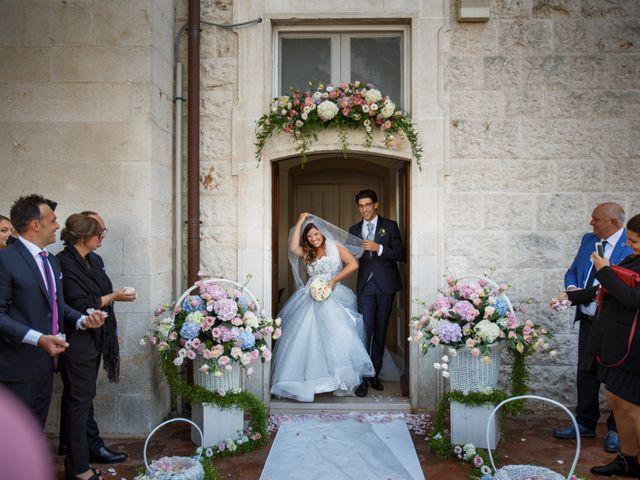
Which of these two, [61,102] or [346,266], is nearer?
[61,102]

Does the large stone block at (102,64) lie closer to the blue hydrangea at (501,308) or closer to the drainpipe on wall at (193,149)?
the drainpipe on wall at (193,149)

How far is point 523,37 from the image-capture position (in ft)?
17.8

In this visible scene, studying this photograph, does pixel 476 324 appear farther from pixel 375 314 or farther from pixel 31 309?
pixel 31 309

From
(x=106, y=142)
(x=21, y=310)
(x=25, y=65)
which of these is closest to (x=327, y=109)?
(x=106, y=142)

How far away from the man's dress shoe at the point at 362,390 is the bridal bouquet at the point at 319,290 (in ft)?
3.13

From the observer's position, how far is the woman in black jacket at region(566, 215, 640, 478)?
3.58m

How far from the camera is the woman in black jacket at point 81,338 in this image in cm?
380

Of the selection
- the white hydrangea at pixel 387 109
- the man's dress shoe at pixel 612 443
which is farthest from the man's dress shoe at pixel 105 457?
the man's dress shoe at pixel 612 443

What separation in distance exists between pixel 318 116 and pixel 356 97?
0.39 metres

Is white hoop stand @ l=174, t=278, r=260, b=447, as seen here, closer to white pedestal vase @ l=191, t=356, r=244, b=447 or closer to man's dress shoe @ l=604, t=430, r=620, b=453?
white pedestal vase @ l=191, t=356, r=244, b=447

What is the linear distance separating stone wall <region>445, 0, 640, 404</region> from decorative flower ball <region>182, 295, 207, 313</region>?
7.78 ft

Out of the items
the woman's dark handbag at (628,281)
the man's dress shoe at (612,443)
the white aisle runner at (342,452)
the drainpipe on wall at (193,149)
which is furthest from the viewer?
the drainpipe on wall at (193,149)

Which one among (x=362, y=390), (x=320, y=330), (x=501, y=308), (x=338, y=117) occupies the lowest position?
(x=362, y=390)

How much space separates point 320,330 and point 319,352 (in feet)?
0.71
